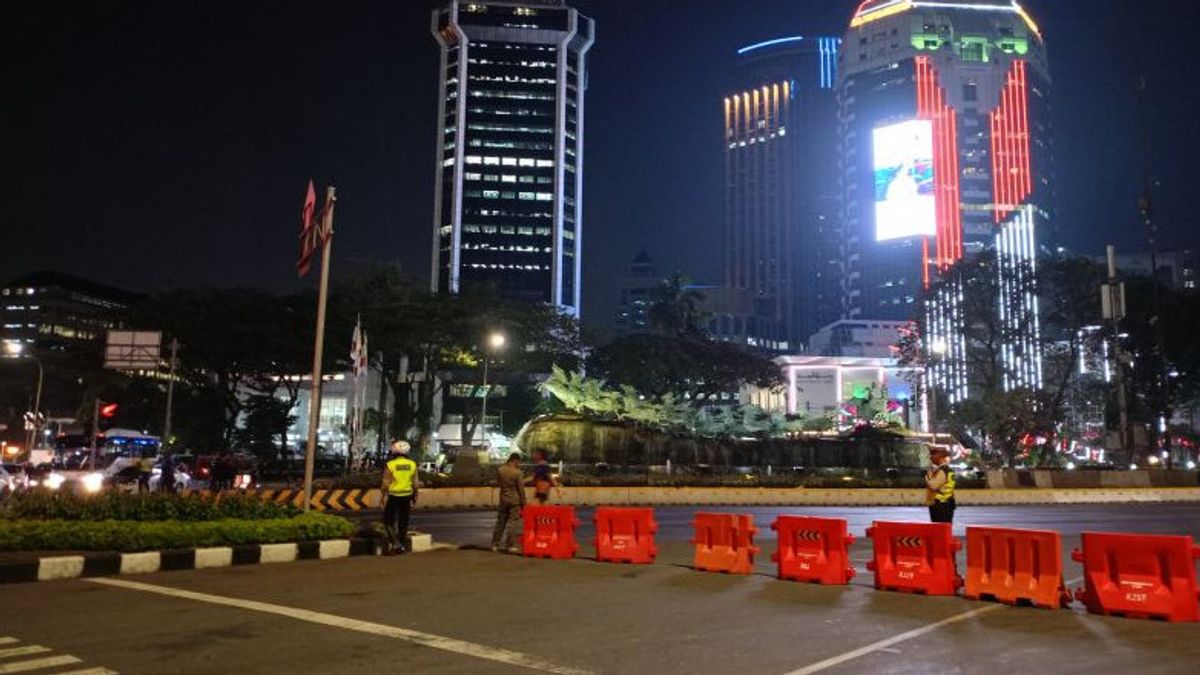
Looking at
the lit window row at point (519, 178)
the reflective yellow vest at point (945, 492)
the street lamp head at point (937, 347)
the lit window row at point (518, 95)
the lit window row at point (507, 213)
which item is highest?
the lit window row at point (518, 95)

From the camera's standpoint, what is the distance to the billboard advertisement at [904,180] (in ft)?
335

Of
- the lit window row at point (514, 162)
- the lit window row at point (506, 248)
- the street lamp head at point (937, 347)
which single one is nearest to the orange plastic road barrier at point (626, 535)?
the street lamp head at point (937, 347)

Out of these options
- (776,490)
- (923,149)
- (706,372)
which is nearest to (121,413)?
(706,372)

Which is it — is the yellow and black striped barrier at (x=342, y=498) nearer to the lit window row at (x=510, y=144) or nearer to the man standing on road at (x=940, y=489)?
the man standing on road at (x=940, y=489)

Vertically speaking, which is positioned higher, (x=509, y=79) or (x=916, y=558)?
(x=509, y=79)

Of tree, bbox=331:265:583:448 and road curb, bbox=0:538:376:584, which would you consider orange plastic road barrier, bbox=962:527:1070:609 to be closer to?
road curb, bbox=0:538:376:584

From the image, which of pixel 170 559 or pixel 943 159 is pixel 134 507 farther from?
pixel 943 159

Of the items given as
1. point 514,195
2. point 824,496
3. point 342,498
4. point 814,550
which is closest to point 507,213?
point 514,195

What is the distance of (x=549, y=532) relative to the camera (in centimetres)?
1364

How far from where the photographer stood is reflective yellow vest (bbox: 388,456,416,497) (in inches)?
531

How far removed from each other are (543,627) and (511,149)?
14557 cm

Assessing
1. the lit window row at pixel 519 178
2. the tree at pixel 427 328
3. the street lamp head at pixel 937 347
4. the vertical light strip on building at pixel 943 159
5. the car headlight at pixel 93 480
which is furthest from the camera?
the lit window row at pixel 519 178

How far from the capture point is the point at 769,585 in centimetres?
1069

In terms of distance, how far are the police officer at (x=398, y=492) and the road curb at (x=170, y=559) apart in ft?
1.53
